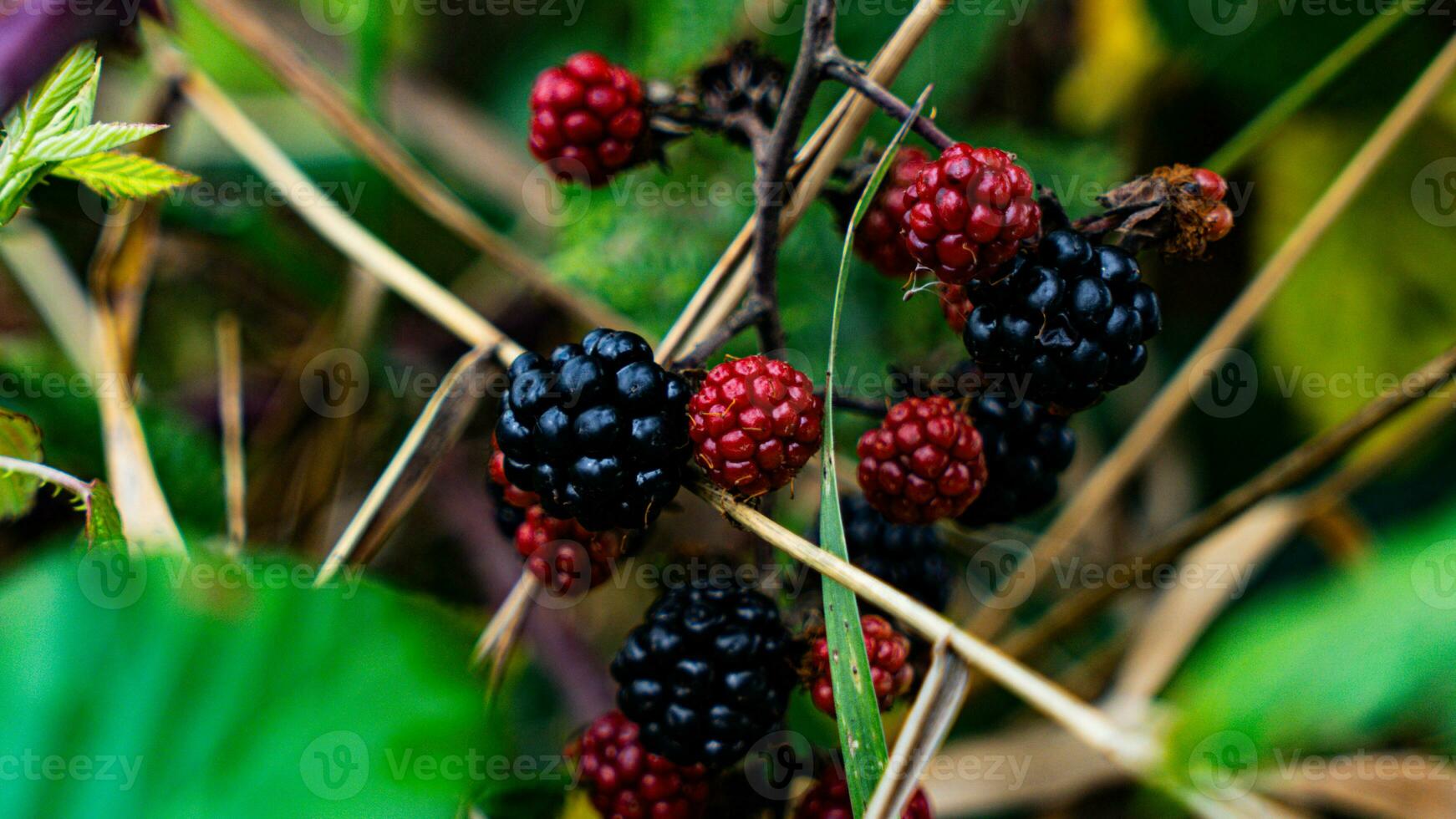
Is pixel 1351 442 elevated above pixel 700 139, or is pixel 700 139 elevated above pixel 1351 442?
pixel 1351 442

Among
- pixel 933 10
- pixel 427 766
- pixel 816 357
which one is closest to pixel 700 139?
pixel 816 357

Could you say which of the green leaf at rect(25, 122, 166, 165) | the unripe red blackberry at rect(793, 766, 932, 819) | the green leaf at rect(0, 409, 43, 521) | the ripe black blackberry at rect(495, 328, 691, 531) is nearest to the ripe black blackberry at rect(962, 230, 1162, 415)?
the ripe black blackberry at rect(495, 328, 691, 531)

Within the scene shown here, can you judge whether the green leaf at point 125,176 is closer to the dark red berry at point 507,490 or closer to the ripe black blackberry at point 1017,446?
the dark red berry at point 507,490

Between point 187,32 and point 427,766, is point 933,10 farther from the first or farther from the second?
point 187,32

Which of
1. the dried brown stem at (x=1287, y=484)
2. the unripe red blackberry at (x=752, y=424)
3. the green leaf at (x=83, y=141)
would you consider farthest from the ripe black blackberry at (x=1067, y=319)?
the green leaf at (x=83, y=141)

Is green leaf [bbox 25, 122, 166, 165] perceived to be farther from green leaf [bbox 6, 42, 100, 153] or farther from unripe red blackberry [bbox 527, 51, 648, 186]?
unripe red blackberry [bbox 527, 51, 648, 186]

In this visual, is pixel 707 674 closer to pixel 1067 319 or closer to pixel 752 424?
pixel 752 424
